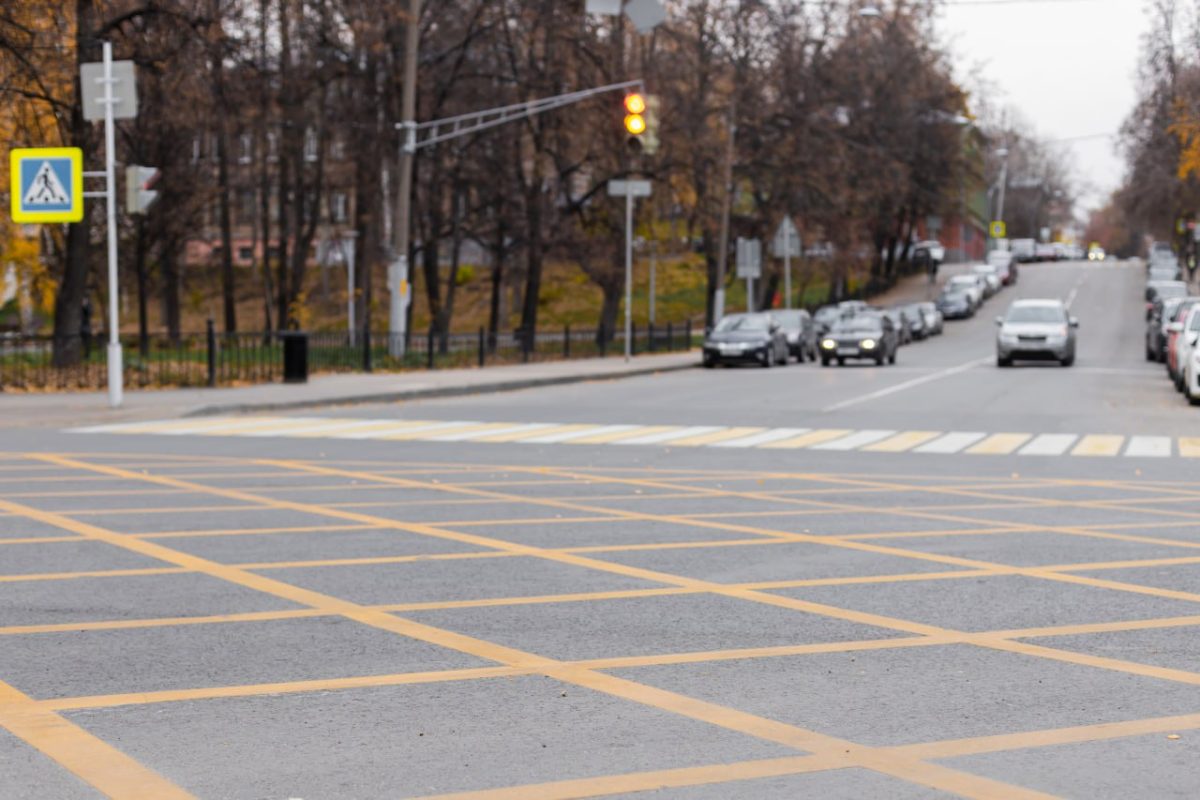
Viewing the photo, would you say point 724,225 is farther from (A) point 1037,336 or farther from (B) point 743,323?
(A) point 1037,336

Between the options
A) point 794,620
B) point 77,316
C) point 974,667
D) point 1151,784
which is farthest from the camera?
point 77,316

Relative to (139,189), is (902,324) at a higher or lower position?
lower

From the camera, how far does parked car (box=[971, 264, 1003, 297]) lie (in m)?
94.8

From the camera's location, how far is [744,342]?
4541 cm

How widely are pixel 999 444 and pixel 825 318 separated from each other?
124 feet

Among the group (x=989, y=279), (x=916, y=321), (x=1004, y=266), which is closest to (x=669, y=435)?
(x=916, y=321)

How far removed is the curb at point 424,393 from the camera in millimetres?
25641

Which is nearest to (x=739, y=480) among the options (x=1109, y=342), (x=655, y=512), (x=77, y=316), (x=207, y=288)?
(x=655, y=512)

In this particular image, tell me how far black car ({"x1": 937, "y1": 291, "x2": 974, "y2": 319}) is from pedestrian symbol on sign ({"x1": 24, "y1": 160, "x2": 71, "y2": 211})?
6328 cm

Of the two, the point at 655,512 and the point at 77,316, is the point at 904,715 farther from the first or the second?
the point at 77,316

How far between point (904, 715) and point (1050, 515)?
22.8 ft

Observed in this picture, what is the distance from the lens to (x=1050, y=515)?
1304 centimetres

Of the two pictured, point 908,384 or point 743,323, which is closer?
point 908,384

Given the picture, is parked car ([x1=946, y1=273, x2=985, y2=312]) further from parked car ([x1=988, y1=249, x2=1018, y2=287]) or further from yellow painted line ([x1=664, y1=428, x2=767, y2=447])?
yellow painted line ([x1=664, y1=428, x2=767, y2=447])
